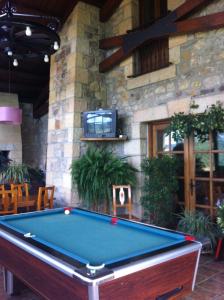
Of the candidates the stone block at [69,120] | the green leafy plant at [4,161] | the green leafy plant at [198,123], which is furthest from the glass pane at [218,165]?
the green leafy plant at [4,161]

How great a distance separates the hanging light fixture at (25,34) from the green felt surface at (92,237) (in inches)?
87.0

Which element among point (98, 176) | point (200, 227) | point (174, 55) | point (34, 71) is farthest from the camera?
point (34, 71)

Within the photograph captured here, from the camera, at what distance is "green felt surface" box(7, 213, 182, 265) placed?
76.3 inches

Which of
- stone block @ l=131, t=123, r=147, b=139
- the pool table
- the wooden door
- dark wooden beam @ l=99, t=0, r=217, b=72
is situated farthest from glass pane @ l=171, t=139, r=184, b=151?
the pool table

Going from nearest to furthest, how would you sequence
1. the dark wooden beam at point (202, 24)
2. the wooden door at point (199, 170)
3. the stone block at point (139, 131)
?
the dark wooden beam at point (202, 24)
the wooden door at point (199, 170)
the stone block at point (139, 131)

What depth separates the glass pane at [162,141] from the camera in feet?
16.5

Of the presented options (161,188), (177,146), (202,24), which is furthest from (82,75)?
(161,188)

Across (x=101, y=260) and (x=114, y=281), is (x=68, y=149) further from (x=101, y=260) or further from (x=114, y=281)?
(x=114, y=281)

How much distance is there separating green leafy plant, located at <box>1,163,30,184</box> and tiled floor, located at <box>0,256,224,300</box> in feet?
14.3

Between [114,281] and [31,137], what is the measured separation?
915cm

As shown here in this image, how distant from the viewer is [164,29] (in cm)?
463

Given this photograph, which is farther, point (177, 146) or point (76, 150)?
point (76, 150)

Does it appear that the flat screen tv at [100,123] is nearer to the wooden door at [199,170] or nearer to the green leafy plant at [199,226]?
the wooden door at [199,170]

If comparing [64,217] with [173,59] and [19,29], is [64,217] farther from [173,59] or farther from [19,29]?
[173,59]
